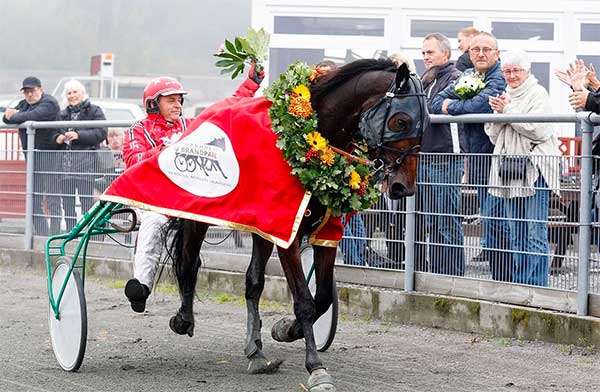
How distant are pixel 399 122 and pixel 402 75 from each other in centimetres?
27

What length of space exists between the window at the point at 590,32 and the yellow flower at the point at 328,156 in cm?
914

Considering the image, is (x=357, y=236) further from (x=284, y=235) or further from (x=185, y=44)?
(x=185, y=44)

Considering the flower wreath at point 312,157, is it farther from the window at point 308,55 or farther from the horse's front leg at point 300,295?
the window at point 308,55

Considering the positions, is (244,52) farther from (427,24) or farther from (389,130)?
(427,24)

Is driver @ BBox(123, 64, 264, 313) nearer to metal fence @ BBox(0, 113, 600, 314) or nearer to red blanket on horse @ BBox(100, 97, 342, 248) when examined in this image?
red blanket on horse @ BBox(100, 97, 342, 248)

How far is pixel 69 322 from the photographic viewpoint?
27.8 feet

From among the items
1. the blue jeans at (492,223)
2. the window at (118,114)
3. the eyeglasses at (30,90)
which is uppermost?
the window at (118,114)

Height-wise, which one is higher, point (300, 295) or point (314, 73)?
point (314, 73)

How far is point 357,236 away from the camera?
10.9 m

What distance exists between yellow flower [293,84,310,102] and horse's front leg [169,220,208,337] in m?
1.46

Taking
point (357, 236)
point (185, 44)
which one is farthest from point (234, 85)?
point (357, 236)

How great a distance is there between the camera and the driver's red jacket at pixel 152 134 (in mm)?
8727

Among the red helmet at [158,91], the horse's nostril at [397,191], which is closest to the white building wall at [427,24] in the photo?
the red helmet at [158,91]

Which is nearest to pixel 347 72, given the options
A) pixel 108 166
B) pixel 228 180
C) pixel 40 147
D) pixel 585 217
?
pixel 228 180
